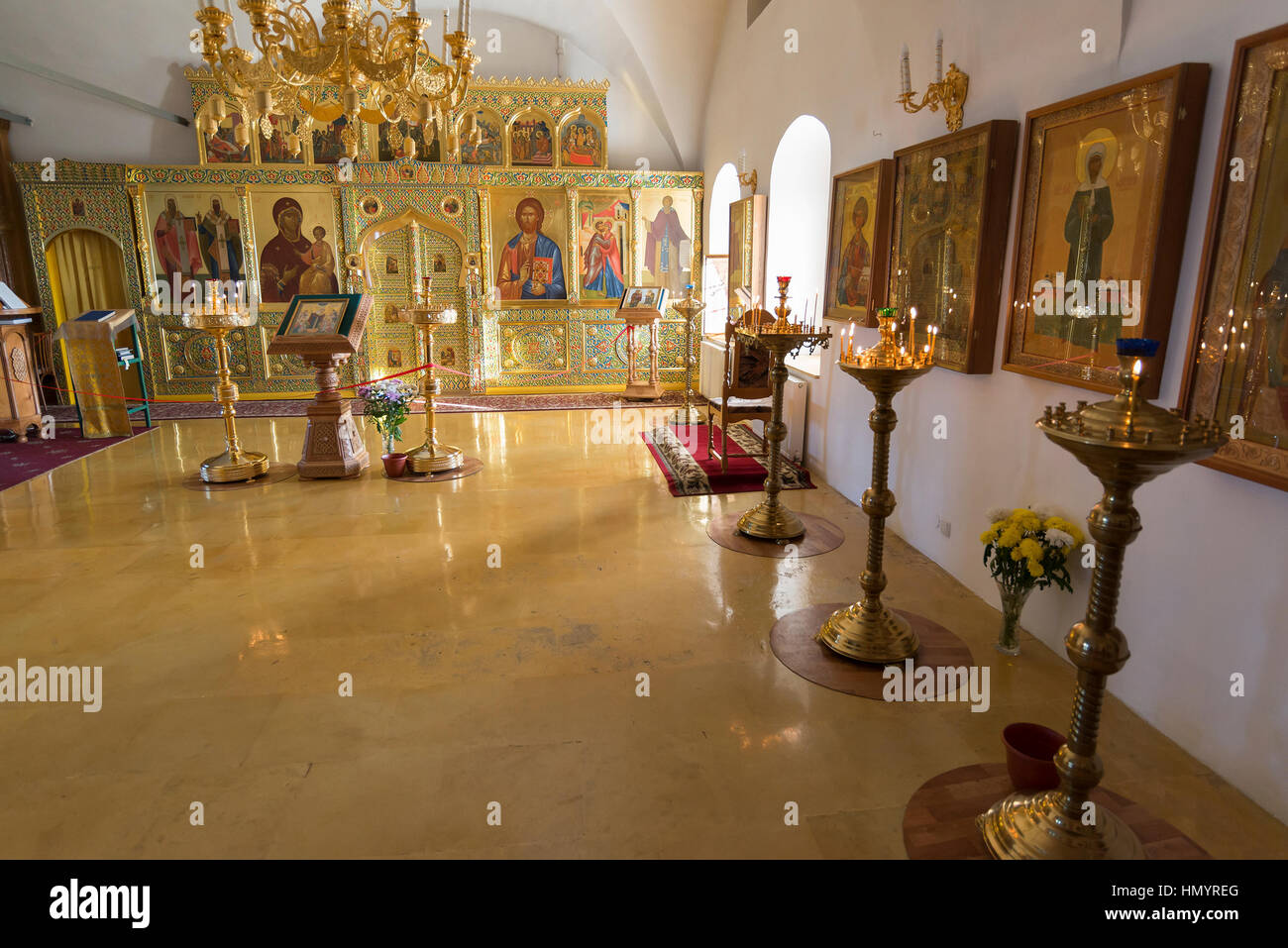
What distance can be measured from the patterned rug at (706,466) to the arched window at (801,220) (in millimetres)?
1233

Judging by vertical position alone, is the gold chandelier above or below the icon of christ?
above

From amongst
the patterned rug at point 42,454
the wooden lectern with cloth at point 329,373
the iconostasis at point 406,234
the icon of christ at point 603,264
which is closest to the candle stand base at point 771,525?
the wooden lectern with cloth at point 329,373

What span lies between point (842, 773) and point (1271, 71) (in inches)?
113

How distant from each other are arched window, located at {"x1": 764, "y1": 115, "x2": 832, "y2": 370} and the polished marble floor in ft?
13.4

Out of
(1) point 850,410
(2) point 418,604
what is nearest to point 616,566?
(2) point 418,604

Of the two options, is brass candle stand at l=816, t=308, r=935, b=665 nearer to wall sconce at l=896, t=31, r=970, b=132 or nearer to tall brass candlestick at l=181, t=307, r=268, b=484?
wall sconce at l=896, t=31, r=970, b=132

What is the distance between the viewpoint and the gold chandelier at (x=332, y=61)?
4695 millimetres

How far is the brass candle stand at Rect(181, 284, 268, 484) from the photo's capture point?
6.67 m

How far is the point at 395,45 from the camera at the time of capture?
531cm

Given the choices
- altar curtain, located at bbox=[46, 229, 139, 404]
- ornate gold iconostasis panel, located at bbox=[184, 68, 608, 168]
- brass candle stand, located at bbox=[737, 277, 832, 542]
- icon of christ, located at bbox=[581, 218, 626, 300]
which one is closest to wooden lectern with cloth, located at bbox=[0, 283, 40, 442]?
altar curtain, located at bbox=[46, 229, 139, 404]

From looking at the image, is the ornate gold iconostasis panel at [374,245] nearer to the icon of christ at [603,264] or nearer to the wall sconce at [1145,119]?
the icon of christ at [603,264]

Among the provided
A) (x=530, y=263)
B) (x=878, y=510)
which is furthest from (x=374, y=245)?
(x=878, y=510)

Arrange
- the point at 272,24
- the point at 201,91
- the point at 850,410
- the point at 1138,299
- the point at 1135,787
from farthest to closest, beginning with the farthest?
the point at 201,91 → the point at 850,410 → the point at 272,24 → the point at 1138,299 → the point at 1135,787

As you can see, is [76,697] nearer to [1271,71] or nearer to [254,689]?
[254,689]
